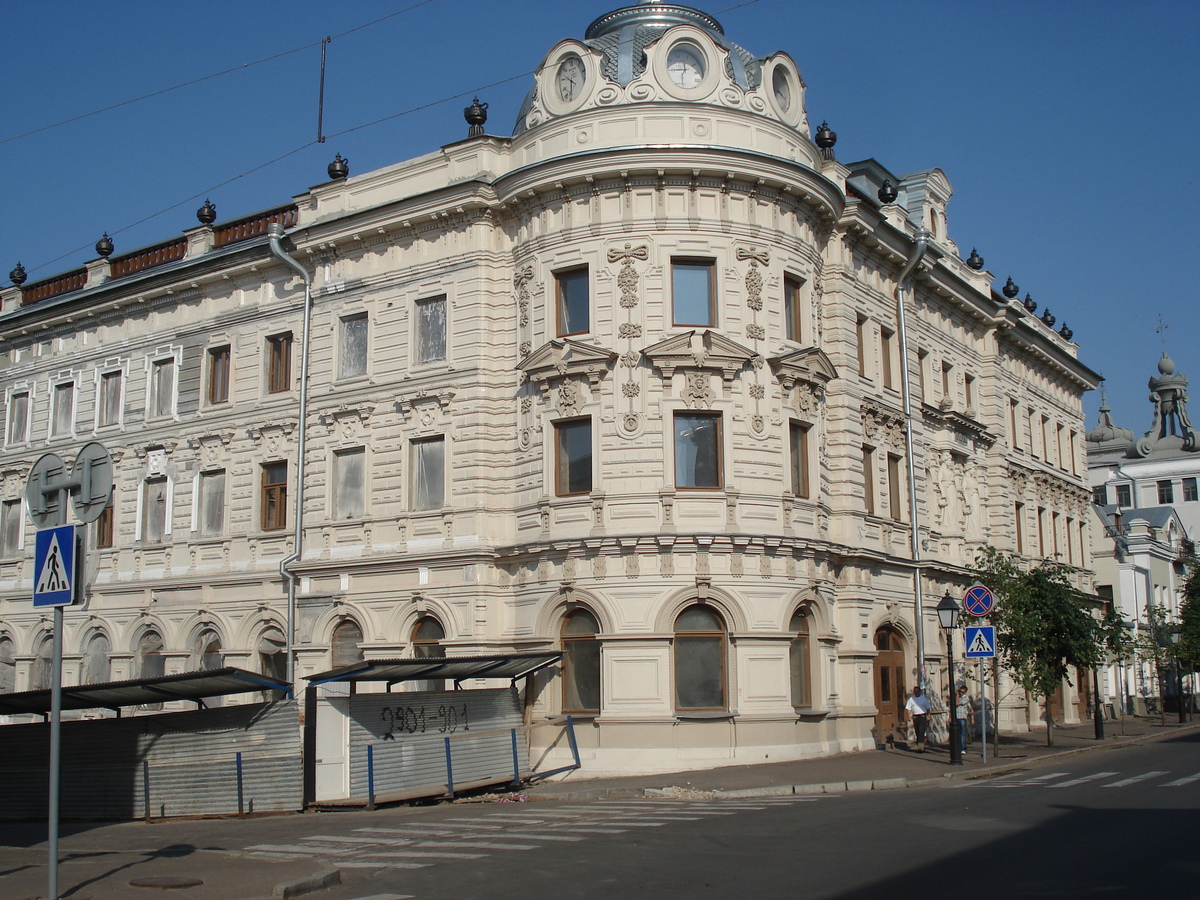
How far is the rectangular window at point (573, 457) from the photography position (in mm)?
26984

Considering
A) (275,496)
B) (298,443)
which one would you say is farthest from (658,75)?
(275,496)

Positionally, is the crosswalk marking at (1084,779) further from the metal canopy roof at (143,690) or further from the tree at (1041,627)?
the metal canopy roof at (143,690)

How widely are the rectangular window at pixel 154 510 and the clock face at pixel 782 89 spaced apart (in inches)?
783

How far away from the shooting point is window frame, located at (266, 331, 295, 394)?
33031mm

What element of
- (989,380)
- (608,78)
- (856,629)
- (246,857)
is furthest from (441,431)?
(989,380)

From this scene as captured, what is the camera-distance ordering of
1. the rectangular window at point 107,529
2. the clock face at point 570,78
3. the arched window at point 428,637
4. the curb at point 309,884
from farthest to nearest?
the rectangular window at point 107,529, the arched window at point 428,637, the clock face at point 570,78, the curb at point 309,884

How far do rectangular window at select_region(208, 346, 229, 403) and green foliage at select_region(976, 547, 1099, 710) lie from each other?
21301mm

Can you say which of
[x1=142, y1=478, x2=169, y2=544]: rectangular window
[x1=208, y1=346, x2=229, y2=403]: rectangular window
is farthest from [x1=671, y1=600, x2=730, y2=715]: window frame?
[x1=142, y1=478, x2=169, y2=544]: rectangular window

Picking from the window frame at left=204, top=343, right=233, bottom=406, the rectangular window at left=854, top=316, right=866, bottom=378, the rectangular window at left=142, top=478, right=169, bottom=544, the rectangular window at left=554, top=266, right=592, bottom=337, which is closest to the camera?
the rectangular window at left=554, top=266, right=592, bottom=337

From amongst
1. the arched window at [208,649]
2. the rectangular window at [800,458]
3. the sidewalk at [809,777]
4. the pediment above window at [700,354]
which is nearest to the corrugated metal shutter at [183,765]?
the sidewalk at [809,777]

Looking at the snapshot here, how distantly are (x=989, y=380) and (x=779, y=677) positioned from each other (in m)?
18.7

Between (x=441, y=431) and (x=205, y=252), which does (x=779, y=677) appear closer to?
(x=441, y=431)

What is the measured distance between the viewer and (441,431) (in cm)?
2919

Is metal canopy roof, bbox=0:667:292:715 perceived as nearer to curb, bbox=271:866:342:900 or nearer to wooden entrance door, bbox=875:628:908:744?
curb, bbox=271:866:342:900
